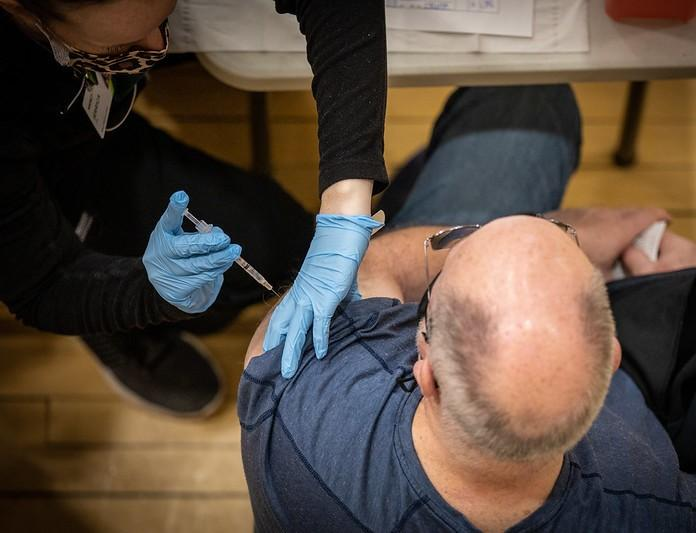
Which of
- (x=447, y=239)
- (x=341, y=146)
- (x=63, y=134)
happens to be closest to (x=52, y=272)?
(x=63, y=134)

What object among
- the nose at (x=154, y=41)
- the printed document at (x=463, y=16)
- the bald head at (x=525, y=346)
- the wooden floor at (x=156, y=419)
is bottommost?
the wooden floor at (x=156, y=419)

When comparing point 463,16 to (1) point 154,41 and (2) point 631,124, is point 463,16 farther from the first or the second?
(2) point 631,124

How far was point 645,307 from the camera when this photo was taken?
1.14m

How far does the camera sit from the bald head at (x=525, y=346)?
2.27 ft

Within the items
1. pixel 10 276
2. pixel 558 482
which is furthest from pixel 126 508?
pixel 558 482

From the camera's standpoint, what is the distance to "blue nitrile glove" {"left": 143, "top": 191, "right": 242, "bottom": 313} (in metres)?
0.89

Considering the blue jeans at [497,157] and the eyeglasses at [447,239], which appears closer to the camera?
the eyeglasses at [447,239]

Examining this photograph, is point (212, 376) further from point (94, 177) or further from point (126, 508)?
point (94, 177)

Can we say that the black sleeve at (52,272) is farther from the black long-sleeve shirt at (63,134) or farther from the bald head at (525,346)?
the bald head at (525,346)

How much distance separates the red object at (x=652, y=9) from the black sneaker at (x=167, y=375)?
101 centimetres

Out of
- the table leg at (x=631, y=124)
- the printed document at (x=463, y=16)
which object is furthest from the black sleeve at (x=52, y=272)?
the table leg at (x=631, y=124)

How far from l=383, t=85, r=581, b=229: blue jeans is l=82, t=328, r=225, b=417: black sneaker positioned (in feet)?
1.78

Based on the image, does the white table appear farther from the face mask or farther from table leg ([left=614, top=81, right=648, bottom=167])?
table leg ([left=614, top=81, right=648, bottom=167])

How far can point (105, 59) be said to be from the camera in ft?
3.00
